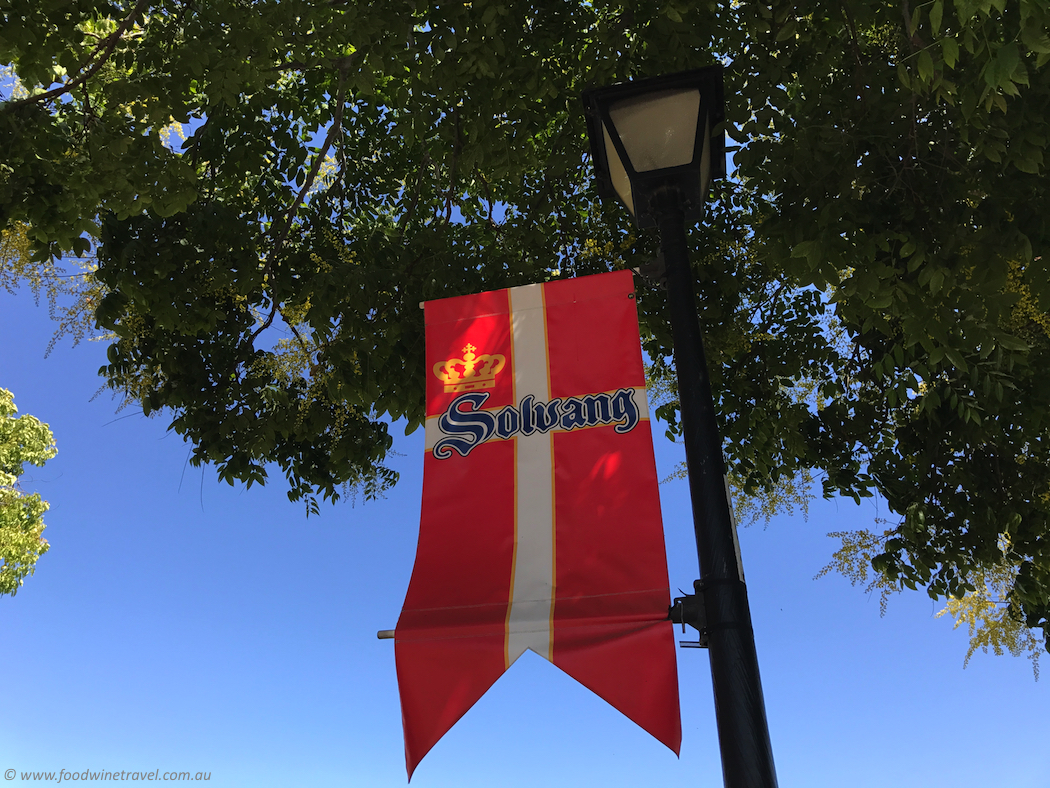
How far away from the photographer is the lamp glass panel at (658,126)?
3266 mm

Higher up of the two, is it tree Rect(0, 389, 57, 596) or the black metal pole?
tree Rect(0, 389, 57, 596)

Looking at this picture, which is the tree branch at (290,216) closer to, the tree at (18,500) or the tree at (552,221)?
the tree at (552,221)

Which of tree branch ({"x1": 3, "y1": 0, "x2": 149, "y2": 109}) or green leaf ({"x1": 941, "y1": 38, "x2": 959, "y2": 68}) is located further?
tree branch ({"x1": 3, "y1": 0, "x2": 149, "y2": 109})

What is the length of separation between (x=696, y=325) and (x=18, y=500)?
60.8ft

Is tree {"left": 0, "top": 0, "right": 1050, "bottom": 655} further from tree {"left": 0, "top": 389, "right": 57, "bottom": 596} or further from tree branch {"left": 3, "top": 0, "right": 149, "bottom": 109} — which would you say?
tree {"left": 0, "top": 389, "right": 57, "bottom": 596}

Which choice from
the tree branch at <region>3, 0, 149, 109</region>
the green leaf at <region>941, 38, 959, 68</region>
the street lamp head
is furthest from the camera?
the tree branch at <region>3, 0, 149, 109</region>

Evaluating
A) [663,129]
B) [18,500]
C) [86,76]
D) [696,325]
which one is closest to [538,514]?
[696,325]

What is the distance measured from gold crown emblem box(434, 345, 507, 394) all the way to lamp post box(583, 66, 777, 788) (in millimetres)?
894

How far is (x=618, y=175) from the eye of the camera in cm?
354

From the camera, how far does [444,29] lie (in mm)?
5062

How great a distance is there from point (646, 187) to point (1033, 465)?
4414 millimetres

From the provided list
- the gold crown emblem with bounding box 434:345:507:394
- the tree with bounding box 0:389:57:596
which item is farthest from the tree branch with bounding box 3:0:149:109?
the tree with bounding box 0:389:57:596

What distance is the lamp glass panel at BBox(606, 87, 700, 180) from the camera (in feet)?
10.7

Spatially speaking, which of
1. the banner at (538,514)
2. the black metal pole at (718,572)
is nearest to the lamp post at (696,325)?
the black metal pole at (718,572)
